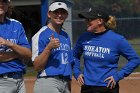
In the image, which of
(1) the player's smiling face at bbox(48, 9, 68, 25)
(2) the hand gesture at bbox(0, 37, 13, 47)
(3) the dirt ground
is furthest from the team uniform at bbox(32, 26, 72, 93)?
(3) the dirt ground

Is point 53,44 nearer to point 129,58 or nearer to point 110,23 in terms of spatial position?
A: point 110,23

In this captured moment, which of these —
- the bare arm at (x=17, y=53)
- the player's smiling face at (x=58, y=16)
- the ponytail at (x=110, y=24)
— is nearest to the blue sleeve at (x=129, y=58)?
the ponytail at (x=110, y=24)

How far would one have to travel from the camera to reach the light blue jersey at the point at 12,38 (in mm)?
4250

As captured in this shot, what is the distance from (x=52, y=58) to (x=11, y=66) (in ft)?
1.50

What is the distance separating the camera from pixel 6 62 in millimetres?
4262

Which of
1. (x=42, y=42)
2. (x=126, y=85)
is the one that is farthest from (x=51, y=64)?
(x=126, y=85)

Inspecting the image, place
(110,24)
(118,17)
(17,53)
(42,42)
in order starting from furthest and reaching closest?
(118,17) < (110,24) < (42,42) < (17,53)

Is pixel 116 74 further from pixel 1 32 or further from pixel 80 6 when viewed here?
pixel 80 6

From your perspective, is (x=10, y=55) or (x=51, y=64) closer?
(x=10, y=55)

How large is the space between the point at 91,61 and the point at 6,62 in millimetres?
982

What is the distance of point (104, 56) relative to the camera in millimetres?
4707

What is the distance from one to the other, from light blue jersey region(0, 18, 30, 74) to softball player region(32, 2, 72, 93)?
0.52ft

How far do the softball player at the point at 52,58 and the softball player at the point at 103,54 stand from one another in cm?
30

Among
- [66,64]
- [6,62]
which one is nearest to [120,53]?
[66,64]
